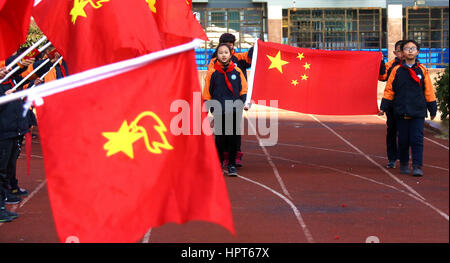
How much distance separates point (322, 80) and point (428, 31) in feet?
58.1

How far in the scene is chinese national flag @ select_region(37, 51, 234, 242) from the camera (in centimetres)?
387

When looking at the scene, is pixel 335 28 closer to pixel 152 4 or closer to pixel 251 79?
pixel 251 79

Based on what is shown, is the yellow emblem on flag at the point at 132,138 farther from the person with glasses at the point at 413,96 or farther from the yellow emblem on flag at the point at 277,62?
the yellow emblem on flag at the point at 277,62

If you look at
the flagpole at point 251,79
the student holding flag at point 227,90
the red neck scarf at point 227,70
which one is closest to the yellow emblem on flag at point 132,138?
the student holding flag at point 227,90

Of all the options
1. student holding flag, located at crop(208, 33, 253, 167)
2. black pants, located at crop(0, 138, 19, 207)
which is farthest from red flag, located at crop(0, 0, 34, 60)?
student holding flag, located at crop(208, 33, 253, 167)

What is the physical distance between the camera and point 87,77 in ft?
12.8

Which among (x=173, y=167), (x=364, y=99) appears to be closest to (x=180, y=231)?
(x=173, y=167)

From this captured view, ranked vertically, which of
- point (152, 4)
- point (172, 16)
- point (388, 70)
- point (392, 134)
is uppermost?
point (152, 4)

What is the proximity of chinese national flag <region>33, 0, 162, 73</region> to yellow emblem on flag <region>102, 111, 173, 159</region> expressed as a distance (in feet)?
12.1

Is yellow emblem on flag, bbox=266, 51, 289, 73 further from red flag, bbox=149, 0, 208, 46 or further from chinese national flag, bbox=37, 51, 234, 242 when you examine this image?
chinese national flag, bbox=37, 51, 234, 242

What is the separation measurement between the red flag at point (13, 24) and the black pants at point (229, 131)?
12.1ft

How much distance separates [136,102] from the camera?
13.2ft

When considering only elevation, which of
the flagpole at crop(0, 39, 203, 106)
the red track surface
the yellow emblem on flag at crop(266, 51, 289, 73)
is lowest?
the red track surface

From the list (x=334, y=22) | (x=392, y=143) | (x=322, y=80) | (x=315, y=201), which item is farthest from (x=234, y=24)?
(x=315, y=201)
